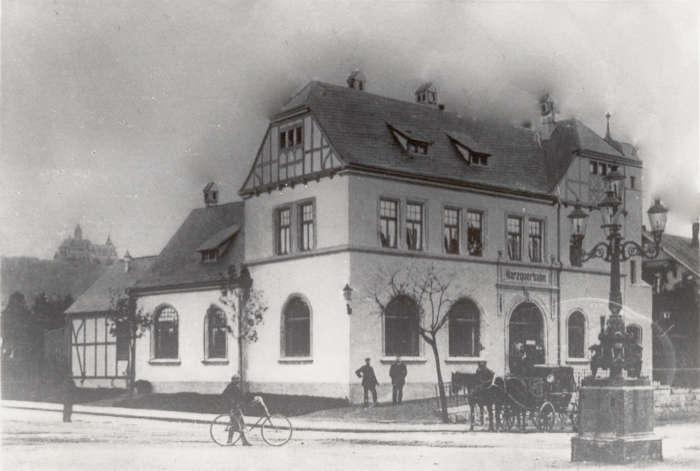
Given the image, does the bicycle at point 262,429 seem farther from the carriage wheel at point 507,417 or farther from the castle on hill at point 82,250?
the carriage wheel at point 507,417

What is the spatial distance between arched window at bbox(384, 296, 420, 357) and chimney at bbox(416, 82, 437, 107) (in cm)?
475

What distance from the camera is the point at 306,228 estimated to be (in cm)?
2514

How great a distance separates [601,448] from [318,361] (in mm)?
9863

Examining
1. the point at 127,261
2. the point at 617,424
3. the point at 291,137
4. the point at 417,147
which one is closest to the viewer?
the point at 617,424

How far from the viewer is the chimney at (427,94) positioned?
65.8ft

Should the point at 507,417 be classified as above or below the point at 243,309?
below

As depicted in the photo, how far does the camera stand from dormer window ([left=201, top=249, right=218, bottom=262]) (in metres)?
26.0

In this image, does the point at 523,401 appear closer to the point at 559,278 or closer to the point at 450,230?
the point at 559,278

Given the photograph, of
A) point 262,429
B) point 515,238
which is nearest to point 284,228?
point 515,238

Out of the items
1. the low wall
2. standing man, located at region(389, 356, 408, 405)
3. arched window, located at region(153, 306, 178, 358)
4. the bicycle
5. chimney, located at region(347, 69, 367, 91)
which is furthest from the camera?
arched window, located at region(153, 306, 178, 358)

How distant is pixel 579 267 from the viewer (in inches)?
933

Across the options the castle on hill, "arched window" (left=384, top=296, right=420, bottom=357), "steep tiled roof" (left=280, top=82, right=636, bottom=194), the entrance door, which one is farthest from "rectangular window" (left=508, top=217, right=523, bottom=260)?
the castle on hill

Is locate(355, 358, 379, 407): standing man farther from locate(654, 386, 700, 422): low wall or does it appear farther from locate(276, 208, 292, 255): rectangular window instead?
locate(654, 386, 700, 422): low wall

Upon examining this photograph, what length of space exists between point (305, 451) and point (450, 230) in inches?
397
